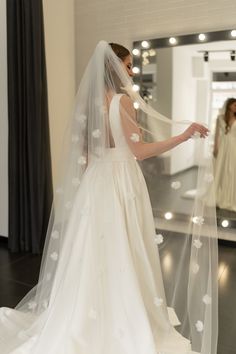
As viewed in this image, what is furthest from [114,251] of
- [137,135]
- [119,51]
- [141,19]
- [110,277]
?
[141,19]

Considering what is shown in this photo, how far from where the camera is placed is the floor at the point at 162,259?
2227 mm

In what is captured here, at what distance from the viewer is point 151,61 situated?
3.49 m

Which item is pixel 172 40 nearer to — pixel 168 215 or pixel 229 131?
pixel 229 131

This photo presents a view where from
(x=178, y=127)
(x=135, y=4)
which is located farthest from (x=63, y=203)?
(x=135, y=4)

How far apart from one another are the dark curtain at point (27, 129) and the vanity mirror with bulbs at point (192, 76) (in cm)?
92

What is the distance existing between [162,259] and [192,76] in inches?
69.4

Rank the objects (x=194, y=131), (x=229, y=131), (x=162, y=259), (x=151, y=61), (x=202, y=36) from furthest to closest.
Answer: (x=151, y=61)
(x=229, y=131)
(x=202, y=36)
(x=162, y=259)
(x=194, y=131)

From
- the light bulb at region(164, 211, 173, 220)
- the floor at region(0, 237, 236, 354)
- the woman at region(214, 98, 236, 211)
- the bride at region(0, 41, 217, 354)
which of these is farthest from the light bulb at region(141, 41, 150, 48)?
the floor at region(0, 237, 236, 354)

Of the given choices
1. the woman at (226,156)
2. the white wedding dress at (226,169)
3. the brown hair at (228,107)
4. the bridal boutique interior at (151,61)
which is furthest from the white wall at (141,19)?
the white wedding dress at (226,169)

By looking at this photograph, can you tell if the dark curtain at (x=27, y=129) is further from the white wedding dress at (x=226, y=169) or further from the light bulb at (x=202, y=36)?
the white wedding dress at (x=226, y=169)

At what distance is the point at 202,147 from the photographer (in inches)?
79.4

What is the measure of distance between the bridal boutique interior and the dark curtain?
223 millimetres

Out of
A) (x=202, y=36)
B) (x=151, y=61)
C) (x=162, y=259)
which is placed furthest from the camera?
(x=151, y=61)

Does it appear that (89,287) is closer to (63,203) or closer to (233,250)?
(63,203)
